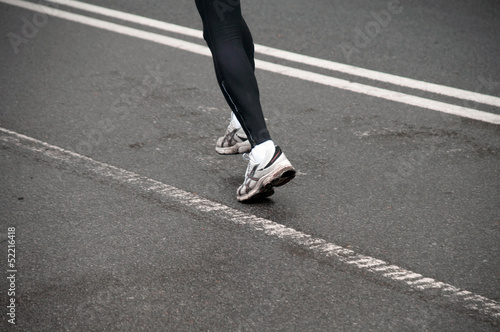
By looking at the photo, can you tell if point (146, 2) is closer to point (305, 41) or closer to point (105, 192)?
point (305, 41)

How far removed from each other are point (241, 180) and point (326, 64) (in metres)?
2.03

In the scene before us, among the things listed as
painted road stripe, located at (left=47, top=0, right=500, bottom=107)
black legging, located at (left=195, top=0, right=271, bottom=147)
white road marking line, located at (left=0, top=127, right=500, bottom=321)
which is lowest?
white road marking line, located at (left=0, top=127, right=500, bottom=321)

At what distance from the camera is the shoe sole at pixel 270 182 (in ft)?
10.6

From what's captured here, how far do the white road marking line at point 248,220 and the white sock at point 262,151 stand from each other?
301 millimetres

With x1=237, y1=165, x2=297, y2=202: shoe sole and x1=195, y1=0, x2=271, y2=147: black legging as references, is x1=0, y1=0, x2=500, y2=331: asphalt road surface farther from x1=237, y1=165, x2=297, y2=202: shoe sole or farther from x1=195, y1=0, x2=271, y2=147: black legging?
x1=195, y1=0, x2=271, y2=147: black legging

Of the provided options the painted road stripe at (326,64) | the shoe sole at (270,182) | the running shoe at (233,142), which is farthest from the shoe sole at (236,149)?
the painted road stripe at (326,64)

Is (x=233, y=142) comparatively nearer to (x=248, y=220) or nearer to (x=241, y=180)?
(x=241, y=180)

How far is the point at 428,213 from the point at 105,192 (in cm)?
170

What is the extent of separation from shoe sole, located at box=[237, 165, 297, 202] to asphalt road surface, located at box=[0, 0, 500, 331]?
0.25 feet

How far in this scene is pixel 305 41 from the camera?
5766 millimetres

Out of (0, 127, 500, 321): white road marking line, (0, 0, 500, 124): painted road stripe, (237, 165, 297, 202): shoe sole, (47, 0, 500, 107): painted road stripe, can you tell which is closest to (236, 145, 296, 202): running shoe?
(237, 165, 297, 202): shoe sole

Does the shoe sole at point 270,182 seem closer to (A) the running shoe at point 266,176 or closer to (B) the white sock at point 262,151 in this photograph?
(A) the running shoe at point 266,176

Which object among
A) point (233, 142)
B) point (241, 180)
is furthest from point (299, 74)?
point (241, 180)

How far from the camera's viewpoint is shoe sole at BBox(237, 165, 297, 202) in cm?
324
